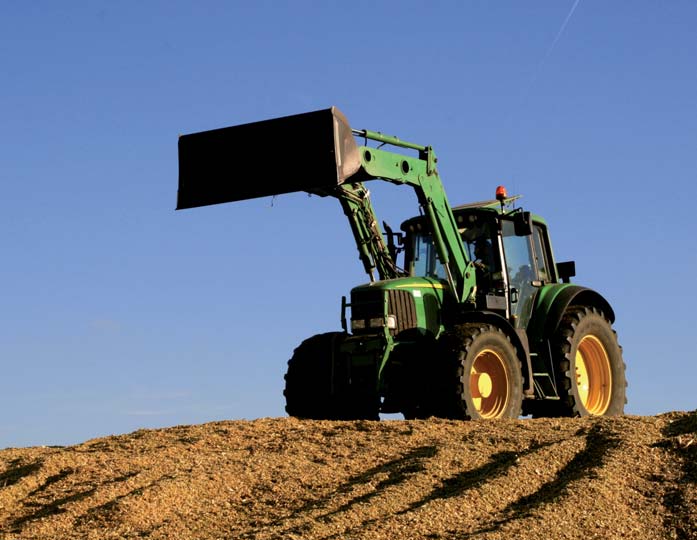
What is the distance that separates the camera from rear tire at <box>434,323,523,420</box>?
Result: 12500mm

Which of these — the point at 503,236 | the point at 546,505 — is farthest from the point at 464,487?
the point at 503,236

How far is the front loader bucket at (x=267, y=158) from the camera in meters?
12.6

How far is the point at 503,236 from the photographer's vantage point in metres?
Answer: 14.5

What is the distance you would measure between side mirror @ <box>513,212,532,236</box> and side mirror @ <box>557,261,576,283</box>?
1379 mm

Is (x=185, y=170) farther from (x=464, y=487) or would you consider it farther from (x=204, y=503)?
(x=464, y=487)

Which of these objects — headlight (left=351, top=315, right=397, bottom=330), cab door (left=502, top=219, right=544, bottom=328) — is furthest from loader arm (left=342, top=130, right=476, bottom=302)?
headlight (left=351, top=315, right=397, bottom=330)

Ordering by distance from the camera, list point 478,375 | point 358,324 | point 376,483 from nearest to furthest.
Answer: point 376,483 → point 478,375 → point 358,324

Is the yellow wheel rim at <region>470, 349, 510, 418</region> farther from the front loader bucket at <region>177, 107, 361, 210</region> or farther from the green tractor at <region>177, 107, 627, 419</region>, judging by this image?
the front loader bucket at <region>177, 107, 361, 210</region>

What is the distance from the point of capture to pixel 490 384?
13391 mm

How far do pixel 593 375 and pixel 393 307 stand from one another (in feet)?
11.7

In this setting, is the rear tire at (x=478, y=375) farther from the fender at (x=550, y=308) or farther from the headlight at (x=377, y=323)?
the fender at (x=550, y=308)

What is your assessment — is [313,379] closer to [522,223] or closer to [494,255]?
[494,255]

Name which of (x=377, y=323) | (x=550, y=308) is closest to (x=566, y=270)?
(x=550, y=308)

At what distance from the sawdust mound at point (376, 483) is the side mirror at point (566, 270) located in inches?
163
